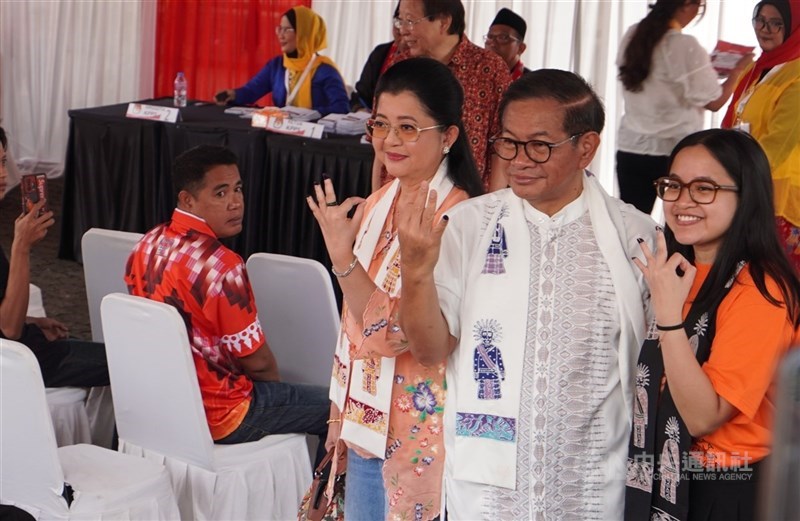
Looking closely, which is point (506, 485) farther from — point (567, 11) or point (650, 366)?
point (567, 11)

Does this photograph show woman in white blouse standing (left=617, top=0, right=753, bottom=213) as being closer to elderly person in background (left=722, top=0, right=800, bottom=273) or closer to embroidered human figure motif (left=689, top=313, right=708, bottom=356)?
elderly person in background (left=722, top=0, right=800, bottom=273)

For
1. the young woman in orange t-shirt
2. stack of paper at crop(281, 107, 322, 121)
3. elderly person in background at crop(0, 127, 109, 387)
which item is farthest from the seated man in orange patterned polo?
stack of paper at crop(281, 107, 322, 121)

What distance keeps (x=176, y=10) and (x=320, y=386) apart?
5.85 metres

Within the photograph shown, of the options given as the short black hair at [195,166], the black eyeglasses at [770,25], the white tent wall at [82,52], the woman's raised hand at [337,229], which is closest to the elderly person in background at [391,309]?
the woman's raised hand at [337,229]

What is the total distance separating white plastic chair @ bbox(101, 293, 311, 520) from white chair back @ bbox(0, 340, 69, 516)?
1.10 ft

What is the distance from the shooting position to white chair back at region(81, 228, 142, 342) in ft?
11.0

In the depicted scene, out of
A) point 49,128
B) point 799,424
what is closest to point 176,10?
point 49,128

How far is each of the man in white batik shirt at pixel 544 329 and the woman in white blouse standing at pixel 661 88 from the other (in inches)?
122

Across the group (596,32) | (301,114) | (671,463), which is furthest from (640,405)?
(596,32)

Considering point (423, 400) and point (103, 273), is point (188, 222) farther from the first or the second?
point (423, 400)

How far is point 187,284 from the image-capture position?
112 inches

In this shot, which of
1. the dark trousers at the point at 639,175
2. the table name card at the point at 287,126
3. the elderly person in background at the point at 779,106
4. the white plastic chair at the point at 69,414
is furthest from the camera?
the table name card at the point at 287,126

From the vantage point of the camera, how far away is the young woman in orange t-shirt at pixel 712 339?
1.63m

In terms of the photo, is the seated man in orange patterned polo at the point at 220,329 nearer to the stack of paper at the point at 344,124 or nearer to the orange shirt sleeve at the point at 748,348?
the orange shirt sleeve at the point at 748,348
